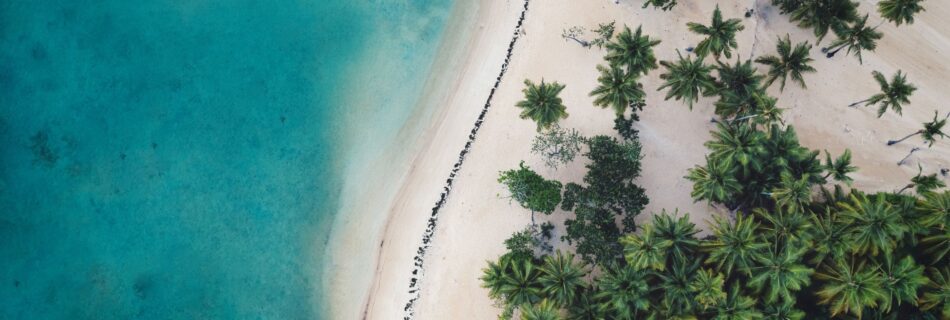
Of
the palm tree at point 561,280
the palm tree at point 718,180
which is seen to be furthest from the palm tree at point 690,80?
the palm tree at point 561,280

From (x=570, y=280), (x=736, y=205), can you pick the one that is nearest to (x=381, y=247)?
(x=570, y=280)

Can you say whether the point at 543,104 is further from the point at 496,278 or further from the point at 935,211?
the point at 935,211

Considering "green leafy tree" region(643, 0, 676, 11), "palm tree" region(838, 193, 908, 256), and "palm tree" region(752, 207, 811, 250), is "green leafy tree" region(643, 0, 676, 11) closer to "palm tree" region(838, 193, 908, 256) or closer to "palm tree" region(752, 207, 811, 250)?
"palm tree" region(752, 207, 811, 250)

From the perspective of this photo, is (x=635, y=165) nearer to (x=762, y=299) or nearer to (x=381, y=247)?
(x=762, y=299)

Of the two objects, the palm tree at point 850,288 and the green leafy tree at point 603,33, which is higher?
the green leafy tree at point 603,33

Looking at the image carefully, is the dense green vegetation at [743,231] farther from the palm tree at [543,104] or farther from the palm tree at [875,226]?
the palm tree at [543,104]

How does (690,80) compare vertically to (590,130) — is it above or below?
below

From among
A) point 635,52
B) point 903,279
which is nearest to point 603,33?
point 635,52
